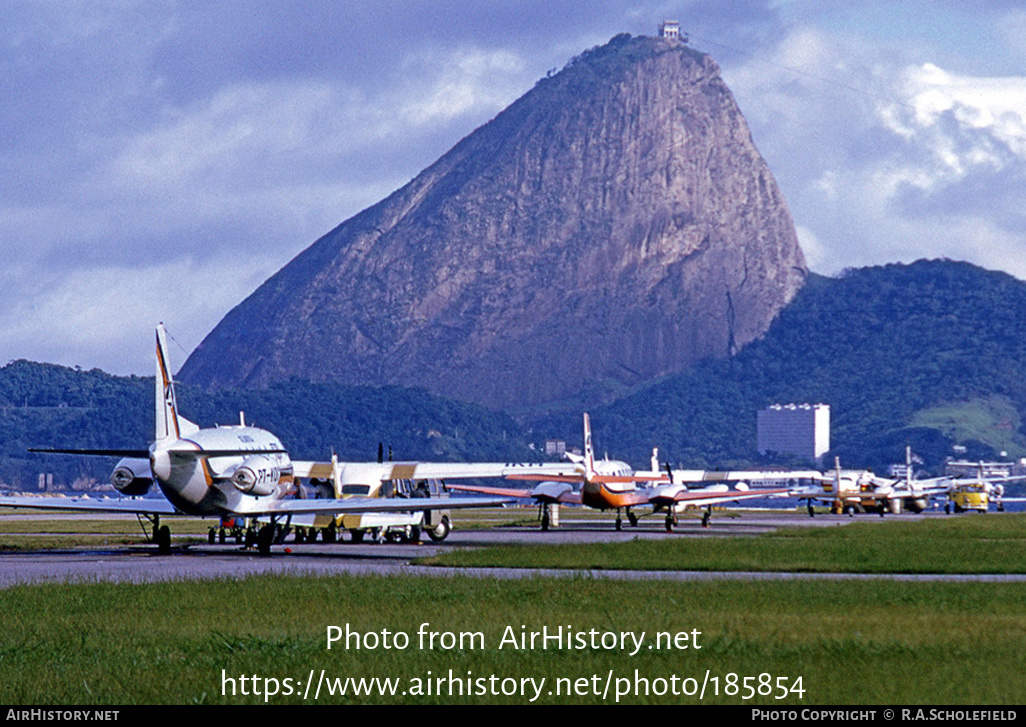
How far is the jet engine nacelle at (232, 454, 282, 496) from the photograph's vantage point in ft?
163

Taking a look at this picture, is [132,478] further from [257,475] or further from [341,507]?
[341,507]

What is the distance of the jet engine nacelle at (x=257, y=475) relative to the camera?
163 ft

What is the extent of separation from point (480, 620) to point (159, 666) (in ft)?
20.4

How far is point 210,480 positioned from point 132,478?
447cm

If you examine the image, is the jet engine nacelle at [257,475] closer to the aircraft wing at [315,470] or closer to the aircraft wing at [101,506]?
the aircraft wing at [101,506]

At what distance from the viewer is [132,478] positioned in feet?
171

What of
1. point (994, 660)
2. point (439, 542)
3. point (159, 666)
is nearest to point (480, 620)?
point (159, 666)

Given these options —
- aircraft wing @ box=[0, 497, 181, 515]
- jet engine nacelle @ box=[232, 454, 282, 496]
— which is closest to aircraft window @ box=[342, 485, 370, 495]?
aircraft wing @ box=[0, 497, 181, 515]

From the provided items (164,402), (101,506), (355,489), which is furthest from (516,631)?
(355,489)

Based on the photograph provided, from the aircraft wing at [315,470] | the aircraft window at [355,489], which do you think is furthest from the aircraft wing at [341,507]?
the aircraft window at [355,489]

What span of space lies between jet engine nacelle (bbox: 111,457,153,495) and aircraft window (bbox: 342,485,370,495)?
11.5 metres

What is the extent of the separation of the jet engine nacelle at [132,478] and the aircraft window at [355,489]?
11.5 m

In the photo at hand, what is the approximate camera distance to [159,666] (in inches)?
780

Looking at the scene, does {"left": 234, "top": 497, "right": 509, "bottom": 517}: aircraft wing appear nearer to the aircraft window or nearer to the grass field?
the aircraft window
